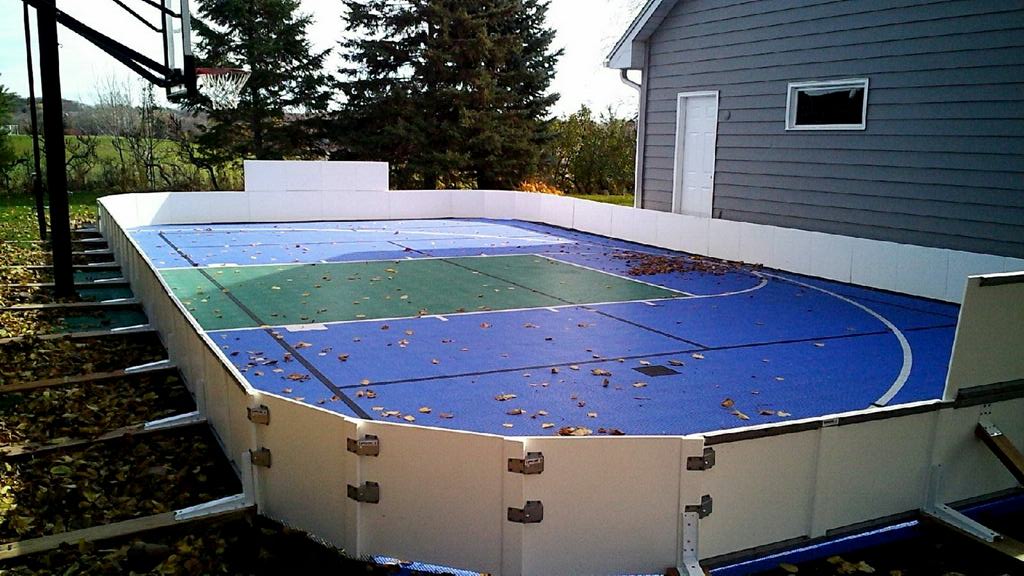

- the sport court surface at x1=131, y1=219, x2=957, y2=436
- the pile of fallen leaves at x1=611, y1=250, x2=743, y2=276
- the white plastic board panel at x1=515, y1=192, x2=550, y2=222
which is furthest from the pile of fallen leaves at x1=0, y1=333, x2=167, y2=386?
the white plastic board panel at x1=515, y1=192, x2=550, y2=222

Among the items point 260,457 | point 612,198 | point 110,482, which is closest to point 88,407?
point 110,482

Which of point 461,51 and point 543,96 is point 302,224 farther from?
point 543,96

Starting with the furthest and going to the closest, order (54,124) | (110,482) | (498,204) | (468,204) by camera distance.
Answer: (468,204) < (498,204) < (54,124) < (110,482)

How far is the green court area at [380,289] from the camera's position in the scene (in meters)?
10.4

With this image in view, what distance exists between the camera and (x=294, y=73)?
3047 cm

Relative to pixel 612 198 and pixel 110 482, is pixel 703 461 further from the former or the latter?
pixel 612 198

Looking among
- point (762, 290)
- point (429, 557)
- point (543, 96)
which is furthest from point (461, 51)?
point (429, 557)

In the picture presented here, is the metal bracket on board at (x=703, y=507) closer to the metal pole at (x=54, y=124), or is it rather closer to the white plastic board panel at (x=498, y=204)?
the metal pole at (x=54, y=124)

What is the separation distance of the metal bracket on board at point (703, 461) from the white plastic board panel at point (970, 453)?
159cm

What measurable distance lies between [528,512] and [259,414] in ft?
5.33

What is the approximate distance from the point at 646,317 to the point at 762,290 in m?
2.94

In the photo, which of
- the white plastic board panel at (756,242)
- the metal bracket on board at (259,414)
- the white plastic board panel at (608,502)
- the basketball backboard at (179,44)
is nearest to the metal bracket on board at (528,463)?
the white plastic board panel at (608,502)

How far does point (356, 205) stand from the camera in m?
23.3

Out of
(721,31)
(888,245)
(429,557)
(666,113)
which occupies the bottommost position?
(429,557)
